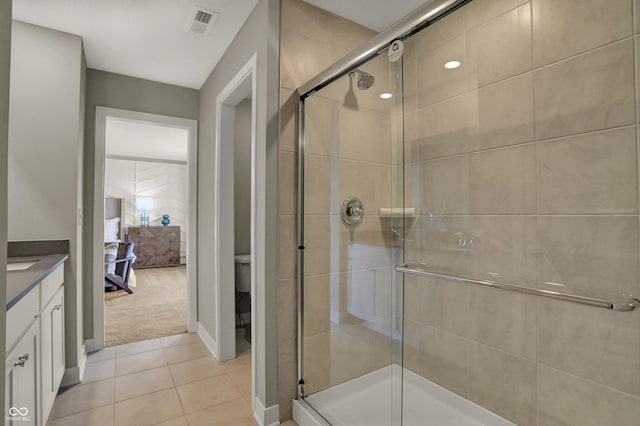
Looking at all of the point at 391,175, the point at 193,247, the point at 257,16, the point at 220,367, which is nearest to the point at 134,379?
the point at 220,367

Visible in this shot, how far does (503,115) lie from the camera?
1632 millimetres

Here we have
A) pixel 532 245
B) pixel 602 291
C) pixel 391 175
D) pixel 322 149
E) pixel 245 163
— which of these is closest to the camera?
pixel 602 291

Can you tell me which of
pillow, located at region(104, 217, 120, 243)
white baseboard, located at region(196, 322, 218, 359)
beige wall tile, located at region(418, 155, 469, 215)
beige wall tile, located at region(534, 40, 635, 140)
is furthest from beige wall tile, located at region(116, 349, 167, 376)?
pillow, located at region(104, 217, 120, 243)

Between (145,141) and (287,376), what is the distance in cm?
547

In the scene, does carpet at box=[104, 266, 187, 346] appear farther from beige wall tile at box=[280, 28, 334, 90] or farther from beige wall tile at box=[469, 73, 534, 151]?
beige wall tile at box=[469, 73, 534, 151]

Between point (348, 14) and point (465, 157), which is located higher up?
point (348, 14)

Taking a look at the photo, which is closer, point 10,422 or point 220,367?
point 10,422

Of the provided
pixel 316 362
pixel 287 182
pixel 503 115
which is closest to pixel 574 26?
pixel 503 115

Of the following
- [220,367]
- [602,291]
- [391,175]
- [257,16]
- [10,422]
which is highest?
[257,16]

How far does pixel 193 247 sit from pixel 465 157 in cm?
272

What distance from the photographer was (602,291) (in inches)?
51.9

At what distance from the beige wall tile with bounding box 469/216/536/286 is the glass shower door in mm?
402

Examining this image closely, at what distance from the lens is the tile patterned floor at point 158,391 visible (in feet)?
6.43

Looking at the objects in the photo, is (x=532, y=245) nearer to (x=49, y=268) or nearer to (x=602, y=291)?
(x=602, y=291)
